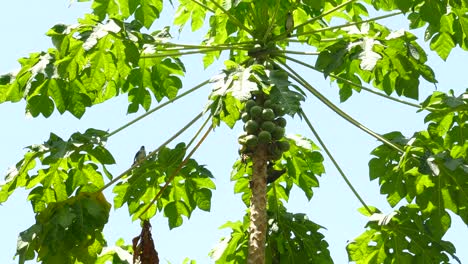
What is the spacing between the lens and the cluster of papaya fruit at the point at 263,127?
654cm

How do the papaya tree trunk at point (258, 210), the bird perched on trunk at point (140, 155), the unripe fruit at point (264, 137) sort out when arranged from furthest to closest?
the bird perched on trunk at point (140, 155), the unripe fruit at point (264, 137), the papaya tree trunk at point (258, 210)

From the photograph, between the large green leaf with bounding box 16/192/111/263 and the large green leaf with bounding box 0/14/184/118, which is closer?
the large green leaf with bounding box 0/14/184/118

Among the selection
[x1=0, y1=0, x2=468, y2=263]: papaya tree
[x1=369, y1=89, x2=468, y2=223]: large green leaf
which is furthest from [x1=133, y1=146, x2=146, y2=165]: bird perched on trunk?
[x1=369, y1=89, x2=468, y2=223]: large green leaf

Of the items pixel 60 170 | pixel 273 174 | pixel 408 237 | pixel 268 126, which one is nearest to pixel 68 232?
pixel 60 170

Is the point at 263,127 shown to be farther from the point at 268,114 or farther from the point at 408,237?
the point at 408,237

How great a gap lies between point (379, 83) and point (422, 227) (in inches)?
46.4

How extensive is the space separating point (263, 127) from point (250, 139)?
119mm

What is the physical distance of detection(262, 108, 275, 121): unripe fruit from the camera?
6.54m

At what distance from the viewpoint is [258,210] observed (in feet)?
21.3

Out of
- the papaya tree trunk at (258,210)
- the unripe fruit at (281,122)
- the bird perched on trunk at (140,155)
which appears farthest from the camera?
the bird perched on trunk at (140,155)

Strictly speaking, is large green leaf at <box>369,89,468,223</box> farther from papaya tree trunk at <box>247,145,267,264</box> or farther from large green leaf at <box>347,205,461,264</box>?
papaya tree trunk at <box>247,145,267,264</box>

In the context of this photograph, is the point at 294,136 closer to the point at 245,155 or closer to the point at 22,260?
the point at 245,155

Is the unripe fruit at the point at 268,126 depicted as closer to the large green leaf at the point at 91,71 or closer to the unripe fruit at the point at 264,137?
the unripe fruit at the point at 264,137

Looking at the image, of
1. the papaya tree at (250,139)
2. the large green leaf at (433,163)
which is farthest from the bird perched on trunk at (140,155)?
the large green leaf at (433,163)
